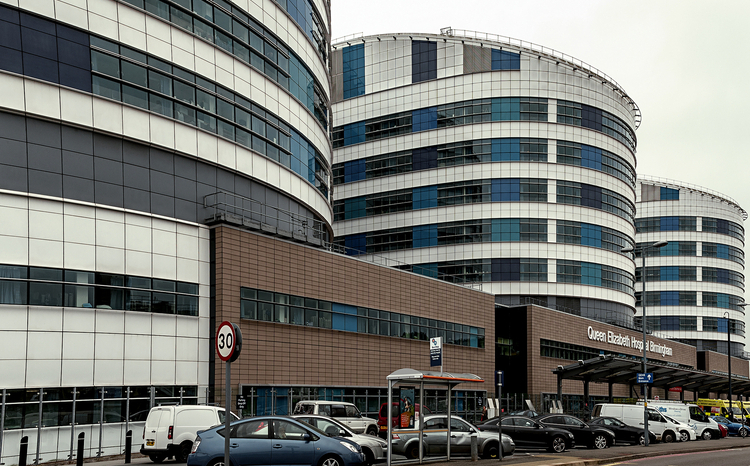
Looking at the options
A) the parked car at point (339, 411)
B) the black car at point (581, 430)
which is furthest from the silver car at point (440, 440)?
the black car at point (581, 430)

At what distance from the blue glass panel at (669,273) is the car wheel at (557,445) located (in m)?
75.9

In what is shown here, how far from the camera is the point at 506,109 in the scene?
6188cm

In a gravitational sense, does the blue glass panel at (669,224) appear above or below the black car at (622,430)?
above

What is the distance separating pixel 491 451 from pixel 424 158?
40363 millimetres

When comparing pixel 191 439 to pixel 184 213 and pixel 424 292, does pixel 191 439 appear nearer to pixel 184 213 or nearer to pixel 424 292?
pixel 184 213

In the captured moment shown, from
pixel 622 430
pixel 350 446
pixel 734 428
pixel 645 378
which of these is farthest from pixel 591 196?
pixel 350 446

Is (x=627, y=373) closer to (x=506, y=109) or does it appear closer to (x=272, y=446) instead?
(x=506, y=109)

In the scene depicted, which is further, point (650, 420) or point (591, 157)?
point (591, 157)

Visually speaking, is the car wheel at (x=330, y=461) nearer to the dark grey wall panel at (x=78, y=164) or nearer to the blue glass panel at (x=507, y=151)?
the dark grey wall panel at (x=78, y=164)

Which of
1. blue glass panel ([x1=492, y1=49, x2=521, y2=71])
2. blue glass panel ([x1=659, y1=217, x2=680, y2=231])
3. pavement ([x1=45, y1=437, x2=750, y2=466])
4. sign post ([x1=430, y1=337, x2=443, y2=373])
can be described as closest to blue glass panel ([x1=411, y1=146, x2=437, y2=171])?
blue glass panel ([x1=492, y1=49, x2=521, y2=71])

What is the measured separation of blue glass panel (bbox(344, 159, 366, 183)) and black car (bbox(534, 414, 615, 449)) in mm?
38365

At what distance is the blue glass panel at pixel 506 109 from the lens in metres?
61.9

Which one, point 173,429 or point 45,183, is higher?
point 45,183

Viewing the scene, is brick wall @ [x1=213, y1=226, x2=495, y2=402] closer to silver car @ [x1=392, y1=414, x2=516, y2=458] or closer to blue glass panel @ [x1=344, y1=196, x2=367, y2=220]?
silver car @ [x1=392, y1=414, x2=516, y2=458]
